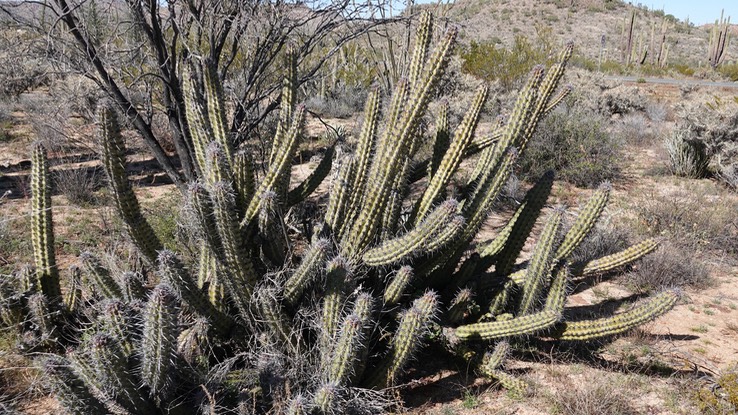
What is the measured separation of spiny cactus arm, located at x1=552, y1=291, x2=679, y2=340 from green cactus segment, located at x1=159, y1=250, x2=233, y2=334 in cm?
251

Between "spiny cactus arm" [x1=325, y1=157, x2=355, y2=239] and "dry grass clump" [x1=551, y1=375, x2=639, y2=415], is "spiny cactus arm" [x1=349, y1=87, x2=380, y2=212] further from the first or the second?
"dry grass clump" [x1=551, y1=375, x2=639, y2=415]

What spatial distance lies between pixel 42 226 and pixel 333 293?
2496 millimetres

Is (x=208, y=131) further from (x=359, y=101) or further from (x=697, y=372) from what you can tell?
(x=359, y=101)

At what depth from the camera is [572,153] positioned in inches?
334

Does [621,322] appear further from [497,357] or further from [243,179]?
[243,179]

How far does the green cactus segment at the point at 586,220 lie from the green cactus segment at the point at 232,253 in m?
2.39

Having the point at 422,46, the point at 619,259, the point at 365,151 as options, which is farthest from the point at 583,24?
the point at 365,151

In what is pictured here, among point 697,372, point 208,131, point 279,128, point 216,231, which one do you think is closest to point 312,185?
point 279,128

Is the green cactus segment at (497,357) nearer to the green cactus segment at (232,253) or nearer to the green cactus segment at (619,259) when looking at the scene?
the green cactus segment at (619,259)

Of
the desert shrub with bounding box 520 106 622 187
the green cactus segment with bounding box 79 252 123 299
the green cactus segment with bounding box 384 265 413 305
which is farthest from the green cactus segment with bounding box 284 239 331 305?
the desert shrub with bounding box 520 106 622 187

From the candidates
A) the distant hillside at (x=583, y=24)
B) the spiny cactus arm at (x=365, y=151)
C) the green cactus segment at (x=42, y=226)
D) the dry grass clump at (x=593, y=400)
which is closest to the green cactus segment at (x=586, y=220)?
the dry grass clump at (x=593, y=400)

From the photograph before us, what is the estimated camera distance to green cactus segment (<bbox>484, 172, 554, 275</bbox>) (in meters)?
4.02

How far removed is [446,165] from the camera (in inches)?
150

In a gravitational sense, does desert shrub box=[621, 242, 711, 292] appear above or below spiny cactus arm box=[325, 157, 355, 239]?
below
